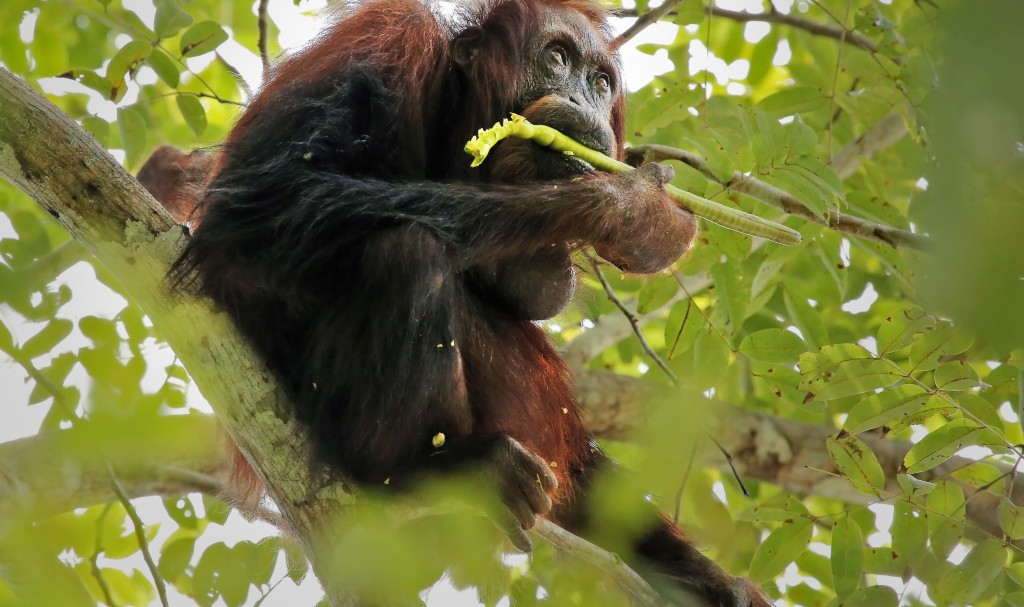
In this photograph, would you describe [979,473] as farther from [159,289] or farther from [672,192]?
[159,289]

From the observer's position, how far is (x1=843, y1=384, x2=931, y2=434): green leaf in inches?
123

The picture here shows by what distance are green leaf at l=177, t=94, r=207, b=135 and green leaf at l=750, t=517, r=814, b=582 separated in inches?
113

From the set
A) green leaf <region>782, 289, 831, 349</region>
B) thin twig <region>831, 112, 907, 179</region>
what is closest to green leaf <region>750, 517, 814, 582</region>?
green leaf <region>782, 289, 831, 349</region>

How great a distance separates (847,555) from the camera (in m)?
3.37

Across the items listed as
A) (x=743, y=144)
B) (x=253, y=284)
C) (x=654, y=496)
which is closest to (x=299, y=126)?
(x=253, y=284)

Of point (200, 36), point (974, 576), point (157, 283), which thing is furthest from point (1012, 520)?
point (200, 36)

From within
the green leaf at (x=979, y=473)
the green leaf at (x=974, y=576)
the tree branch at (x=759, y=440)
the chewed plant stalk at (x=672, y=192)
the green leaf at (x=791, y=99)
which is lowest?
the tree branch at (x=759, y=440)

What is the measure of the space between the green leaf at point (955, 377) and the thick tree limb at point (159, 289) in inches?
71.2

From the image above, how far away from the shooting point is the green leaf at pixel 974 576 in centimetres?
303

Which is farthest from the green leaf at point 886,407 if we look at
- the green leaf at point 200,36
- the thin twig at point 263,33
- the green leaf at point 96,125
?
the green leaf at point 96,125

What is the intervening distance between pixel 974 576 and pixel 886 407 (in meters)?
0.57

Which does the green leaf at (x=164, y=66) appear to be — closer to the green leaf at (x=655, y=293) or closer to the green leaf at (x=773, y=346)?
the green leaf at (x=655, y=293)

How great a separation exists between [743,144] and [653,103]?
0.83m

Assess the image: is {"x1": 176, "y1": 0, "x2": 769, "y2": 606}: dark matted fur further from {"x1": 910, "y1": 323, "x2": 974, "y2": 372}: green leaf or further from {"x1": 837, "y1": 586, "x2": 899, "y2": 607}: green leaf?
{"x1": 910, "y1": 323, "x2": 974, "y2": 372}: green leaf
